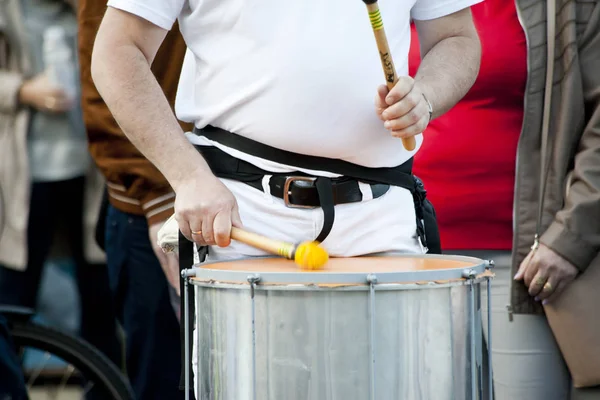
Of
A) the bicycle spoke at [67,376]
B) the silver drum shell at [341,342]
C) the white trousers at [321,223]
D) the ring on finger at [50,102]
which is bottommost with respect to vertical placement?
the bicycle spoke at [67,376]

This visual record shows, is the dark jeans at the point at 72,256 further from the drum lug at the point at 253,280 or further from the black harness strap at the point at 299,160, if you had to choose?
the drum lug at the point at 253,280

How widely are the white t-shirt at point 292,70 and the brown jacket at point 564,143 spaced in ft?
3.28

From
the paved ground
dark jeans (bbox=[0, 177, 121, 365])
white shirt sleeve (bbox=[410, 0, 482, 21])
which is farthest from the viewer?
dark jeans (bbox=[0, 177, 121, 365])

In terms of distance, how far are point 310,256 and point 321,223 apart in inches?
11.4

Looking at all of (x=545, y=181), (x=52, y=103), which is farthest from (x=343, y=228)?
(x=52, y=103)

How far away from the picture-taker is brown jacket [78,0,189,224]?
3365mm

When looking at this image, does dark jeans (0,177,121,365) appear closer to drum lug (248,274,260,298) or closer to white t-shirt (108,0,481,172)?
white t-shirt (108,0,481,172)

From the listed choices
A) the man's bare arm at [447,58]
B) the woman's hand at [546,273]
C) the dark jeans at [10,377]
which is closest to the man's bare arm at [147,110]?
the man's bare arm at [447,58]

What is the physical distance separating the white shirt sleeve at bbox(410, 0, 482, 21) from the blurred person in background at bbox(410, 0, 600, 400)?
2.58ft

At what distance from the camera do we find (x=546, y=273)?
10.1ft

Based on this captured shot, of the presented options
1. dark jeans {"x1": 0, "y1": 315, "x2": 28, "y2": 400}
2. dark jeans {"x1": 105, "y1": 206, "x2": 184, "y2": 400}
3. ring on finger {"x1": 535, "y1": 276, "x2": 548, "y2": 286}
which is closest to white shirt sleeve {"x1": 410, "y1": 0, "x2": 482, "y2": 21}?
ring on finger {"x1": 535, "y1": 276, "x2": 548, "y2": 286}

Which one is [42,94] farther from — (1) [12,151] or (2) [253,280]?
(2) [253,280]

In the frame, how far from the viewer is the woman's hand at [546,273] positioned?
3051 millimetres

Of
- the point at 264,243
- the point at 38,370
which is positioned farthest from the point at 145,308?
the point at 264,243
